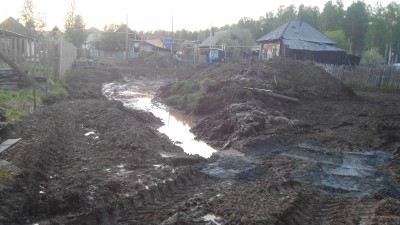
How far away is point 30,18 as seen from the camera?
3719cm

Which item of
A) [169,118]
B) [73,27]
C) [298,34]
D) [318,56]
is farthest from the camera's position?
[73,27]

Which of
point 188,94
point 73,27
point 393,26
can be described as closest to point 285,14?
point 393,26

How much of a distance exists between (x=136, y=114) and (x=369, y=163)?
9114 millimetres

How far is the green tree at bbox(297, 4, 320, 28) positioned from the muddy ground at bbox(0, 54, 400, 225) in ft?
208

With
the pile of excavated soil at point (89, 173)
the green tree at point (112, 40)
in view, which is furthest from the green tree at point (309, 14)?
the pile of excavated soil at point (89, 173)

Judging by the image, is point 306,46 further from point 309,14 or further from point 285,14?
point 285,14

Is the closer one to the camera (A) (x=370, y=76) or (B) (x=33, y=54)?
(B) (x=33, y=54)

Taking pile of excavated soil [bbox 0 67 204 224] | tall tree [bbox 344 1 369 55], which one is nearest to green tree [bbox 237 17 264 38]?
tall tree [bbox 344 1 369 55]

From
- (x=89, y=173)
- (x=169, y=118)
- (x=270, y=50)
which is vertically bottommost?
(x=169, y=118)

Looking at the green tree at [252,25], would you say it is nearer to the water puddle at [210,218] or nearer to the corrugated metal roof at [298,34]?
the corrugated metal roof at [298,34]

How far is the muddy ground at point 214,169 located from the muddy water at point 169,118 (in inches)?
24.9

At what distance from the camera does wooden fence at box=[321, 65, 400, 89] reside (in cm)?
2612

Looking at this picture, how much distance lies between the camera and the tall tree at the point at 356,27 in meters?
63.7

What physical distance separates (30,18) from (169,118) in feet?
89.7
